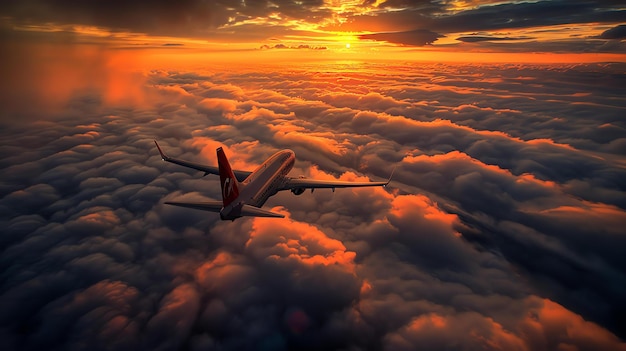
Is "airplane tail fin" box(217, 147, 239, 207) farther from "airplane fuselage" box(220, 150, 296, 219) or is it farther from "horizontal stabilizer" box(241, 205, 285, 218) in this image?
"horizontal stabilizer" box(241, 205, 285, 218)

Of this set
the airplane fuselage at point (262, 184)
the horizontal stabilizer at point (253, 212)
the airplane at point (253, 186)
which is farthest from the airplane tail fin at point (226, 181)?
the horizontal stabilizer at point (253, 212)

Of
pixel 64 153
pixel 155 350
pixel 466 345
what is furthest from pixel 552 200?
pixel 64 153

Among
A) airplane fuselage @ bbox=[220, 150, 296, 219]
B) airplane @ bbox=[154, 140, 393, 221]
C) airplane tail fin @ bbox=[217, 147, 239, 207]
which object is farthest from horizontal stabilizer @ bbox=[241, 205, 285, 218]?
airplane tail fin @ bbox=[217, 147, 239, 207]

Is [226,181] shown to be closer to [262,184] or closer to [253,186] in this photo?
[253,186]

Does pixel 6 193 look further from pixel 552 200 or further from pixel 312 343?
pixel 552 200

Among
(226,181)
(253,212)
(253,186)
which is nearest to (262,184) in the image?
(253,186)

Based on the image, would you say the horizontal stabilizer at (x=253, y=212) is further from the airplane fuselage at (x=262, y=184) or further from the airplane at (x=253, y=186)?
the airplane fuselage at (x=262, y=184)

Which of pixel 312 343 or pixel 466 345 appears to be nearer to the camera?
pixel 466 345

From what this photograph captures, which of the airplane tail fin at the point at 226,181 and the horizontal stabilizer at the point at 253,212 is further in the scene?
the airplane tail fin at the point at 226,181
